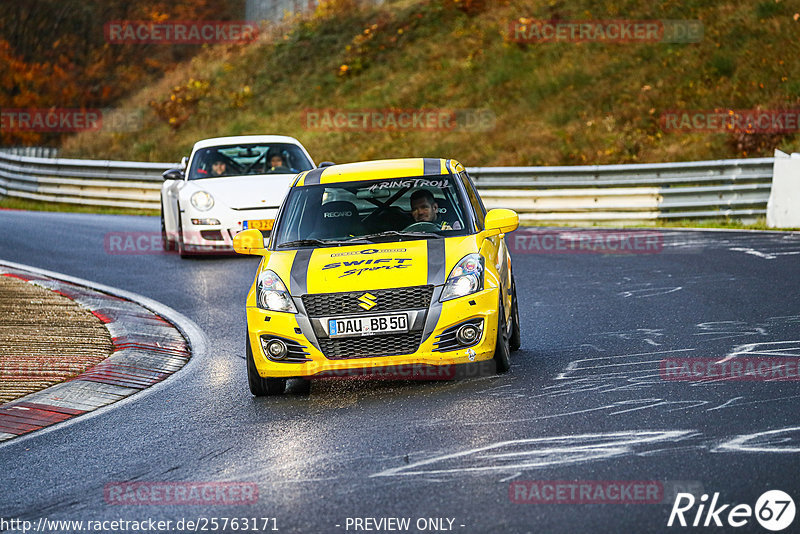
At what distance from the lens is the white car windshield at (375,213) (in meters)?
9.02

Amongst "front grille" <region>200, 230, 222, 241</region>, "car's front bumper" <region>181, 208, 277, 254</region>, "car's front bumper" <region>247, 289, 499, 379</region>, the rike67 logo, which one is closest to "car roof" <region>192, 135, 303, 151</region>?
"car's front bumper" <region>181, 208, 277, 254</region>

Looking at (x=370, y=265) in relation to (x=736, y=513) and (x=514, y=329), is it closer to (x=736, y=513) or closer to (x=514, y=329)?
(x=514, y=329)

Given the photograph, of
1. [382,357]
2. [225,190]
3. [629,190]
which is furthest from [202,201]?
[382,357]

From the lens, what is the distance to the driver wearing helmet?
9.14 meters

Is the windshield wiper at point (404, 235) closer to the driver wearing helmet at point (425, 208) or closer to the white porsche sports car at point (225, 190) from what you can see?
the driver wearing helmet at point (425, 208)

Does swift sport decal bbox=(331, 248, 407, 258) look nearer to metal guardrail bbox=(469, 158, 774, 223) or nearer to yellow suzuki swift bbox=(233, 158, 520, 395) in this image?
yellow suzuki swift bbox=(233, 158, 520, 395)

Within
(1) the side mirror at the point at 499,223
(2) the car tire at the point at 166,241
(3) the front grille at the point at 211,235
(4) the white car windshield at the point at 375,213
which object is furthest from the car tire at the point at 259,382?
(2) the car tire at the point at 166,241

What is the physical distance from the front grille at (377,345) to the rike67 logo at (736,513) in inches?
116

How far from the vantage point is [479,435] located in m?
6.74

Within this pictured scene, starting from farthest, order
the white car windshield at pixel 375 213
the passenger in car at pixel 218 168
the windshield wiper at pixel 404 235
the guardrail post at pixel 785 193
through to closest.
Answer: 1. the guardrail post at pixel 785 193
2. the passenger in car at pixel 218 168
3. the white car windshield at pixel 375 213
4. the windshield wiper at pixel 404 235

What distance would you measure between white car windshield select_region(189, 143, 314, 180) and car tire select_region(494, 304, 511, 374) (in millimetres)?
8886

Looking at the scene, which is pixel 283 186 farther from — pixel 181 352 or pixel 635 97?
pixel 635 97

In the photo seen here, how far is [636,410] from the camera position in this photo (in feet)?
23.6

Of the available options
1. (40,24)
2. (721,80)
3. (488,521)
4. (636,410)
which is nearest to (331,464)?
(488,521)
